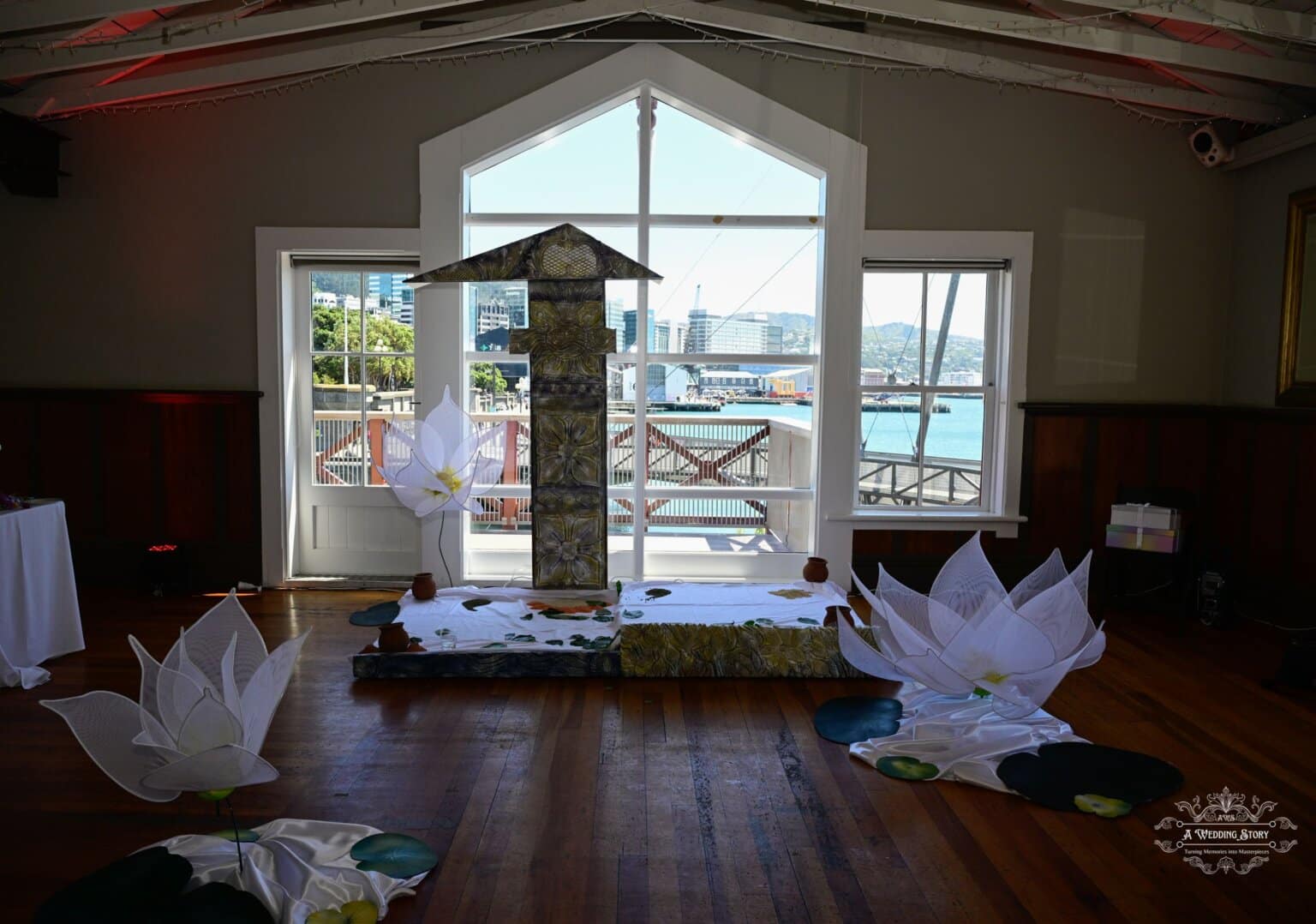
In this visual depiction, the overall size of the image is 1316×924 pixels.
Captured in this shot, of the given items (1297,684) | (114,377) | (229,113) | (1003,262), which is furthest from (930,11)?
(114,377)

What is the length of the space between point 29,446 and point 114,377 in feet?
2.14

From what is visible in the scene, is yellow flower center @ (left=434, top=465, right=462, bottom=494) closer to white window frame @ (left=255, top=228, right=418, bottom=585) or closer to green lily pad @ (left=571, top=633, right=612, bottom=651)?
white window frame @ (left=255, top=228, right=418, bottom=585)

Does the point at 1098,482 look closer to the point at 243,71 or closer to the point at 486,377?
the point at 486,377

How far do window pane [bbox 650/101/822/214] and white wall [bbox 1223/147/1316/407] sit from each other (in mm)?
2418

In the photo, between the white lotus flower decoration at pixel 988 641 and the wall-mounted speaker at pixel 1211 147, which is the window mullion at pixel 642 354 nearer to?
the white lotus flower decoration at pixel 988 641

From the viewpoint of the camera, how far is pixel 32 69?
15.7ft

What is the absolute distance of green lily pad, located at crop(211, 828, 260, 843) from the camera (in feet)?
8.66

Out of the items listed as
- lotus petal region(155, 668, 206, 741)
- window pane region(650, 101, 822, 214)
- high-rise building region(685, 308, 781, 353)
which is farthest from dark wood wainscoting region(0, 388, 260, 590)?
lotus petal region(155, 668, 206, 741)

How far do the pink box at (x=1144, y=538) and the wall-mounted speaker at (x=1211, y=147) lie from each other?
213 centimetres

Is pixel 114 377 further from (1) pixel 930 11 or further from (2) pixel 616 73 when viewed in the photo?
(1) pixel 930 11

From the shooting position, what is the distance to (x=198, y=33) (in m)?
4.68

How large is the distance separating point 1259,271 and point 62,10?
609cm

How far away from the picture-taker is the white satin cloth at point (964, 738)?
322cm

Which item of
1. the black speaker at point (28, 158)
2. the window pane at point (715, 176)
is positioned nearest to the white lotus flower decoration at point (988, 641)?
the window pane at point (715, 176)
